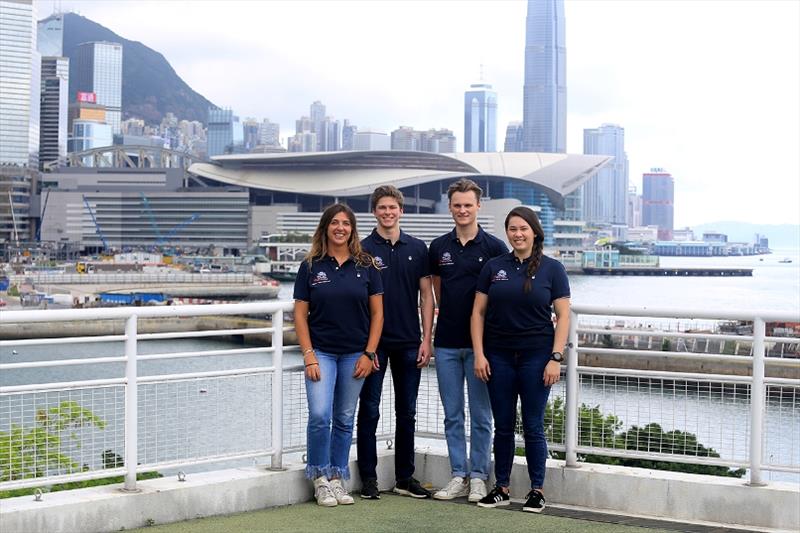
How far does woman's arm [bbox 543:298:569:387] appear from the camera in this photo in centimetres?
454

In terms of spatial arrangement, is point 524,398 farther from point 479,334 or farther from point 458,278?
point 458,278

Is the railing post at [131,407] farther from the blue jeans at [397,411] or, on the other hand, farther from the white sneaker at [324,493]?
the blue jeans at [397,411]

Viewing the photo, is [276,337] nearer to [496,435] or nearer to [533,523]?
[496,435]

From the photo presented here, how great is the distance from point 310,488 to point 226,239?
107 metres

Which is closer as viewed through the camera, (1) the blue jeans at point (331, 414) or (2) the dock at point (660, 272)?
(1) the blue jeans at point (331, 414)

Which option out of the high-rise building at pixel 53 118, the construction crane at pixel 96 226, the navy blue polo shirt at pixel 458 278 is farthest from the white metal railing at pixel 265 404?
the high-rise building at pixel 53 118

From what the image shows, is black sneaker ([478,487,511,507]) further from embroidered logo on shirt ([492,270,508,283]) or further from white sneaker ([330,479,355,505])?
embroidered logo on shirt ([492,270,508,283])

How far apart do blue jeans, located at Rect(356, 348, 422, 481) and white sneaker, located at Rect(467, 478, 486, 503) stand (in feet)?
1.06

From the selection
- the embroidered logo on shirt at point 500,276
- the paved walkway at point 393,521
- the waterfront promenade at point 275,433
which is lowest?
the paved walkway at point 393,521

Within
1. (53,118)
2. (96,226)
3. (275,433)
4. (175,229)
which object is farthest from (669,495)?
(53,118)

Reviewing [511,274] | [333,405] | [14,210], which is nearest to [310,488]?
[333,405]

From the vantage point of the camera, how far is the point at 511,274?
4.57 metres

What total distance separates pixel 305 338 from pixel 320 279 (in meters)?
0.26

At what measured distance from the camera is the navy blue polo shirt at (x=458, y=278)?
4.79 meters
